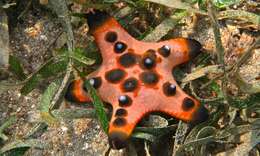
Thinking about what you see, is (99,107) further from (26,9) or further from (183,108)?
(26,9)

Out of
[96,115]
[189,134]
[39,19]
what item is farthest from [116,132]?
[39,19]

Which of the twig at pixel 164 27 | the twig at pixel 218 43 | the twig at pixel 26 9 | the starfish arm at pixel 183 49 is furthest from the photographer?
the twig at pixel 26 9

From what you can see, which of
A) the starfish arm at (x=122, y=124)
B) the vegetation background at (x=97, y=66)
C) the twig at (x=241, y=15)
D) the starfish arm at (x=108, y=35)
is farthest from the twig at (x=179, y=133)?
the twig at (x=241, y=15)

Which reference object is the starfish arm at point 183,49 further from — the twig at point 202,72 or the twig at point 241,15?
the twig at point 241,15

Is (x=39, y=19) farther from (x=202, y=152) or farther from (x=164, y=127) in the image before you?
(x=202, y=152)

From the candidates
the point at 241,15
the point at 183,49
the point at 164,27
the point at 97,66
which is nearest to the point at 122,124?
the point at 97,66

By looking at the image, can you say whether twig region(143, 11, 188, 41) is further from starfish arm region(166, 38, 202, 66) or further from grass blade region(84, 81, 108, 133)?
grass blade region(84, 81, 108, 133)

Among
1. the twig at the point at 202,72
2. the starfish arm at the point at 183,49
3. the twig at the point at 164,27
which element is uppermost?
the twig at the point at 164,27
